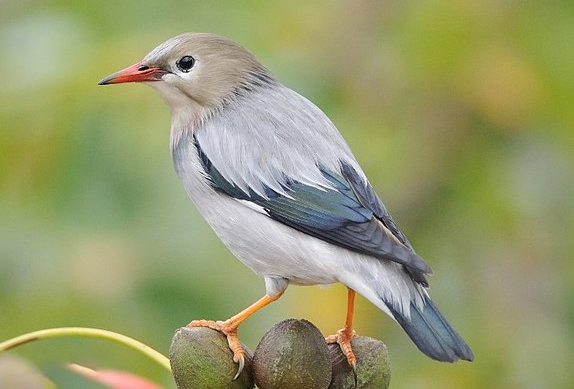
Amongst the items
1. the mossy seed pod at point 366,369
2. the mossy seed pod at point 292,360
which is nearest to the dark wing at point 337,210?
the mossy seed pod at point 366,369

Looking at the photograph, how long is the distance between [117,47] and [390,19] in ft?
3.63

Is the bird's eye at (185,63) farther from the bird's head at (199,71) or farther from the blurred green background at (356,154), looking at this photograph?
the blurred green background at (356,154)

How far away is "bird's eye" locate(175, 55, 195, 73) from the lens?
4055 millimetres

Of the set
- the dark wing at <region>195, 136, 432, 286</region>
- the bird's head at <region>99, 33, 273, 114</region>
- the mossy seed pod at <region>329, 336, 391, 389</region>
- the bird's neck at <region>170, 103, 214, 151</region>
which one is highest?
the bird's head at <region>99, 33, 273, 114</region>

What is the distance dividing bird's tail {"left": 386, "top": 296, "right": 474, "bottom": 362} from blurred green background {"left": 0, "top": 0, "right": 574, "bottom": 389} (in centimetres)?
112

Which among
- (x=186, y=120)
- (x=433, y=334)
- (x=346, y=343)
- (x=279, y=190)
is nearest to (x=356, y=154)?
(x=186, y=120)

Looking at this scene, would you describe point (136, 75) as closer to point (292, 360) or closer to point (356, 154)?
point (356, 154)

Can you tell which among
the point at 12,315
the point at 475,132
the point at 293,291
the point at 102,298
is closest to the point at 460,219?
the point at 475,132

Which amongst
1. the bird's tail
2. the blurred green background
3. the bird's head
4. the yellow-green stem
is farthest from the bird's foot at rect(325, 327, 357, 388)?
the bird's head

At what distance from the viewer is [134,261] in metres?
4.49

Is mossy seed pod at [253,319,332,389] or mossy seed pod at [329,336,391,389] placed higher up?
mossy seed pod at [253,319,332,389]

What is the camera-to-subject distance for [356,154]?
15.2 feet

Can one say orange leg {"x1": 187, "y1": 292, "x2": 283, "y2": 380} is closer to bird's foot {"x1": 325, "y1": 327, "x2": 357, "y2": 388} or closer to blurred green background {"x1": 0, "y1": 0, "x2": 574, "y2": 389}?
bird's foot {"x1": 325, "y1": 327, "x2": 357, "y2": 388}

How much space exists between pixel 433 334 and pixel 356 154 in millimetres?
1531
